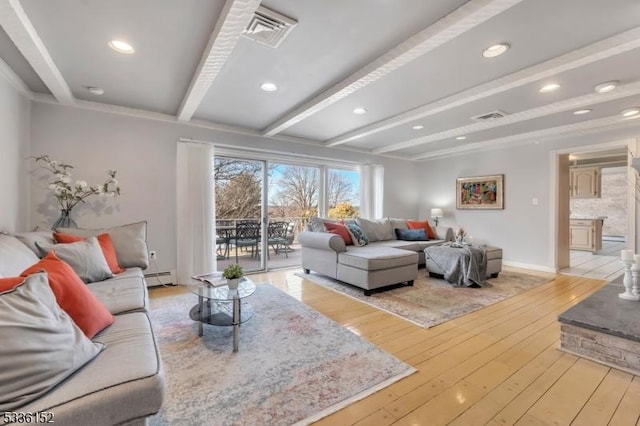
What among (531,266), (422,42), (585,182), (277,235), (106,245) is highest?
(422,42)

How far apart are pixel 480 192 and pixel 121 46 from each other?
5924mm

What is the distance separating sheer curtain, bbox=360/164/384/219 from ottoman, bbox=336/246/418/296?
2010mm

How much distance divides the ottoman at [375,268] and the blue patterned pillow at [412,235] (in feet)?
4.35

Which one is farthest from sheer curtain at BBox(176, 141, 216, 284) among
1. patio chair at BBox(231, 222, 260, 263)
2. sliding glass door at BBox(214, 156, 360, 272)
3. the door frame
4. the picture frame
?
the door frame

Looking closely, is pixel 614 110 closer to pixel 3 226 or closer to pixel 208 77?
pixel 208 77

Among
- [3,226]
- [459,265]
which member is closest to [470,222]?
[459,265]

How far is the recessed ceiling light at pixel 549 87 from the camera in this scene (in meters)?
2.85

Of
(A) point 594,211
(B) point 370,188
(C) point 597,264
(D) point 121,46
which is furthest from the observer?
(A) point 594,211

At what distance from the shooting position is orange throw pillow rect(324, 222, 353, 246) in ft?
13.9

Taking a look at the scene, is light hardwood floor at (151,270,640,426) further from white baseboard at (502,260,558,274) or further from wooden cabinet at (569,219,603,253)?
wooden cabinet at (569,219,603,253)

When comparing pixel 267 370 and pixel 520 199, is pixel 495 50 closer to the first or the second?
pixel 267 370

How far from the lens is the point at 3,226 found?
8.50 feet

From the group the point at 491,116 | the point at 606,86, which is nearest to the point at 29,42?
the point at 491,116

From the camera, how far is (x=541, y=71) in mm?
2443
